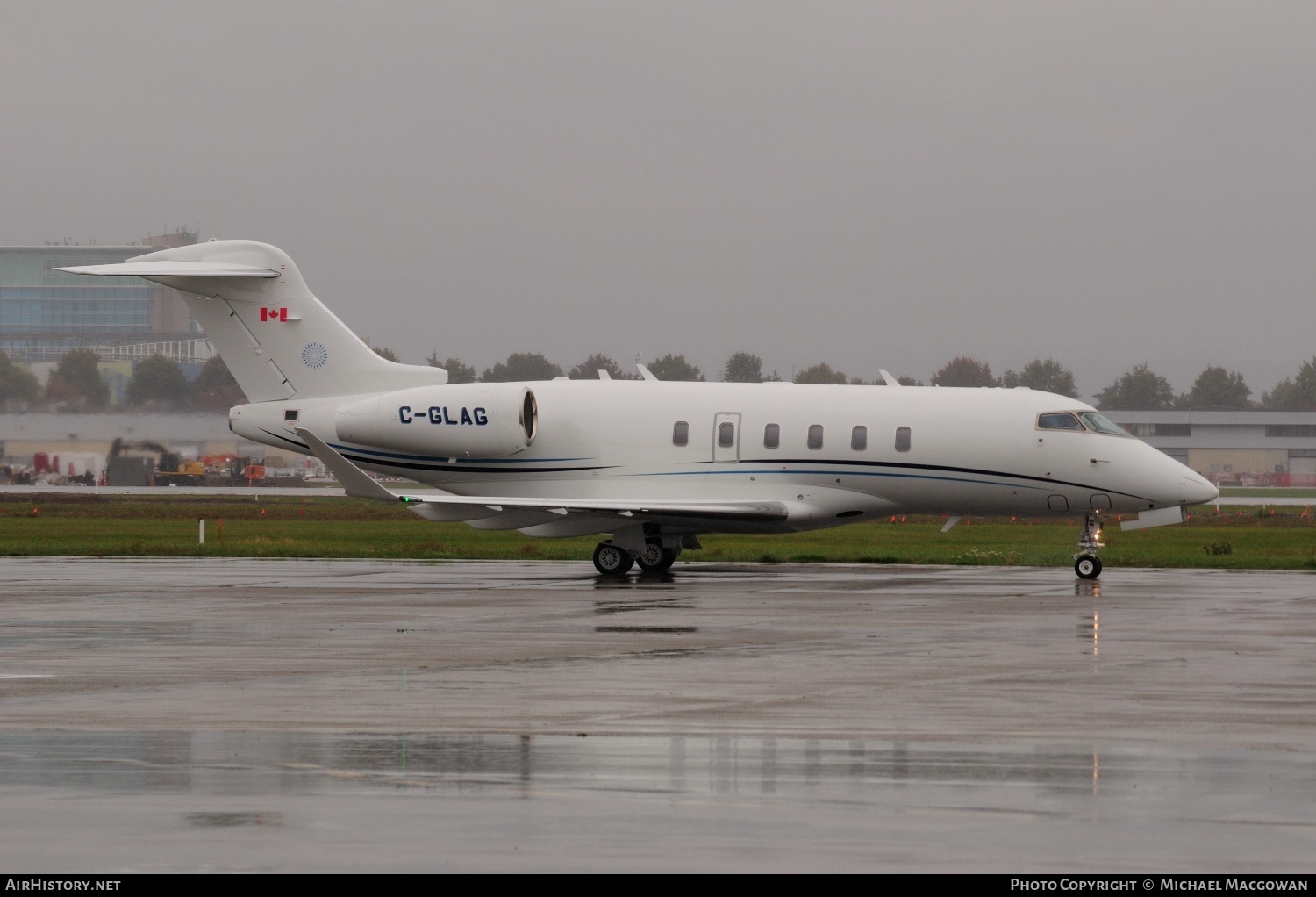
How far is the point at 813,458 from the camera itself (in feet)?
90.3

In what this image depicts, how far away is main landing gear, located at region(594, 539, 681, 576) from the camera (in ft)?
89.7

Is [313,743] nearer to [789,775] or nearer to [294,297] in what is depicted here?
[789,775]

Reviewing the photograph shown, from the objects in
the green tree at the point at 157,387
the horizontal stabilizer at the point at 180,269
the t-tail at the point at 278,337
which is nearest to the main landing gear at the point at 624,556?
the t-tail at the point at 278,337

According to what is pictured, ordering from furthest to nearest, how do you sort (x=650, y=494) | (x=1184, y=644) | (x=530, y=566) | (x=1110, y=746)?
1. (x=530, y=566)
2. (x=650, y=494)
3. (x=1184, y=644)
4. (x=1110, y=746)

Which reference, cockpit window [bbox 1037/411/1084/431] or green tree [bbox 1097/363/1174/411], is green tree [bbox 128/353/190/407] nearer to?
cockpit window [bbox 1037/411/1084/431]

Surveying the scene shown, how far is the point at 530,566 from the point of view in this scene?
30562 millimetres

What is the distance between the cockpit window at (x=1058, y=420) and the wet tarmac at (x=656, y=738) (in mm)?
7335

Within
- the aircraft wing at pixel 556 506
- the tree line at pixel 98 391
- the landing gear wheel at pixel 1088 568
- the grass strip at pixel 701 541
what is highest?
the tree line at pixel 98 391

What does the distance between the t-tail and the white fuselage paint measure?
0.90 m

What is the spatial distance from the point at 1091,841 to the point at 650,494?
2114 cm

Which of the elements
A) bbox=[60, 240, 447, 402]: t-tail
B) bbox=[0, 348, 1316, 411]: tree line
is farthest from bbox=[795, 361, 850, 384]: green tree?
bbox=[60, 240, 447, 402]: t-tail

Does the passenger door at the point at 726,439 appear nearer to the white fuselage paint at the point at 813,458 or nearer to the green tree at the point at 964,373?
the white fuselage paint at the point at 813,458

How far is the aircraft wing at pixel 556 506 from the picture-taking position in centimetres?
2486
